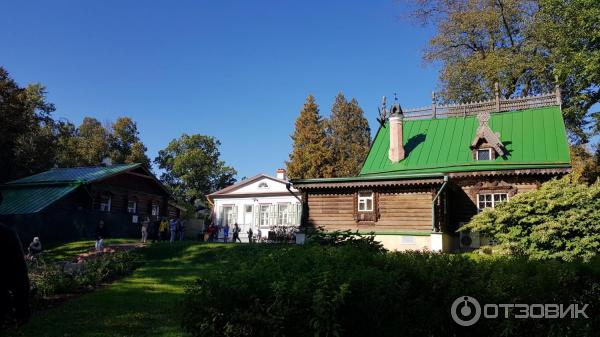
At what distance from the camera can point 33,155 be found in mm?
34906

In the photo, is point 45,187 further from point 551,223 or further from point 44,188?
point 551,223

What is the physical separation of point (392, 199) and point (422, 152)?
5532 millimetres

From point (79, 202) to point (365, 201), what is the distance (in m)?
17.4

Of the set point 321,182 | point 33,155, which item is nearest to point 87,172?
point 33,155

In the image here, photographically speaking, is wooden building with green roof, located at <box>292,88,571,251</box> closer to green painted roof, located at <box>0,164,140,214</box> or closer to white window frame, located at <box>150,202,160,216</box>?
green painted roof, located at <box>0,164,140,214</box>

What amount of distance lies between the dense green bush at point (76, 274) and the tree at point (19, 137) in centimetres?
2041

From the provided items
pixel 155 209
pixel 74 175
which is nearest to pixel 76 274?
pixel 74 175

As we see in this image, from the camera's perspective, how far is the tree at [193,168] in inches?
2203

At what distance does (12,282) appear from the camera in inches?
153

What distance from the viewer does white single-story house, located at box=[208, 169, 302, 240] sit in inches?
1385

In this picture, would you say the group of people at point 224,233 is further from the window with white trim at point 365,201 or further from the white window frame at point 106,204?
the window with white trim at point 365,201

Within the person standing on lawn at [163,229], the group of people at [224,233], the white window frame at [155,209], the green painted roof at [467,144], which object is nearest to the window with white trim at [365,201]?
the green painted roof at [467,144]

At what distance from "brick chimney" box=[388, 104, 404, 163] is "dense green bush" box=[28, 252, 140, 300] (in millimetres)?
15720

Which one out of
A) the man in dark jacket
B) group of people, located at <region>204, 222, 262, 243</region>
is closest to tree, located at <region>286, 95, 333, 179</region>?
group of people, located at <region>204, 222, 262, 243</region>
